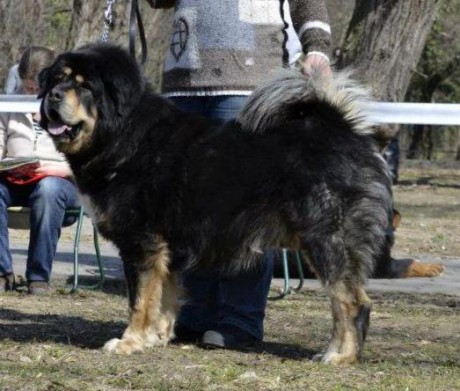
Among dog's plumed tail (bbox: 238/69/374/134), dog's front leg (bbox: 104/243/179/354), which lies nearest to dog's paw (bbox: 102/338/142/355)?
dog's front leg (bbox: 104/243/179/354)

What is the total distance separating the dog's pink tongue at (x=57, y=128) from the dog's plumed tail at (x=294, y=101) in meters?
0.88

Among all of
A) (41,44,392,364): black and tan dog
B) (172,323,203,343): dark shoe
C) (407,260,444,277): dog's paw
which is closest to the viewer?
(41,44,392,364): black and tan dog

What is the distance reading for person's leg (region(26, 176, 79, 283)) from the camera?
715 centimetres

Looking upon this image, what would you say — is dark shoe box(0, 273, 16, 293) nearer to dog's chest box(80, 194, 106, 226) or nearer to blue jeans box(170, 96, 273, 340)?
blue jeans box(170, 96, 273, 340)

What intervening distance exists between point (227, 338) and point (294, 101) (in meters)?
1.35

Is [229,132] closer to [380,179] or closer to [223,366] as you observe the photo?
[380,179]

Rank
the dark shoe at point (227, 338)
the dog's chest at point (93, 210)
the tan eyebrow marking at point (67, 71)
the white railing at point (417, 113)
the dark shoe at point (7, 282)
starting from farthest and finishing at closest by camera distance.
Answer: the white railing at point (417, 113)
the dark shoe at point (7, 282)
the dark shoe at point (227, 338)
the dog's chest at point (93, 210)
the tan eyebrow marking at point (67, 71)

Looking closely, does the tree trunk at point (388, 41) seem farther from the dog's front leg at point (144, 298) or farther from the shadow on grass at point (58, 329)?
the dog's front leg at point (144, 298)

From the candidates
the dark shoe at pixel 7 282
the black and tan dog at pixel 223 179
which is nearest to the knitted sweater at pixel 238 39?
the black and tan dog at pixel 223 179

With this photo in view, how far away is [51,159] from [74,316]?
4.28ft

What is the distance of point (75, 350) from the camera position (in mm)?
5281

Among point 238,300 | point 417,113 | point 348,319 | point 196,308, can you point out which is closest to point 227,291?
Answer: point 238,300

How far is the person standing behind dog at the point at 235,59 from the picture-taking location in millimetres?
5559

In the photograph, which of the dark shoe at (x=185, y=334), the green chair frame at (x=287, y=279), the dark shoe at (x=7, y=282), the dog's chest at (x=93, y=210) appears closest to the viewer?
the dog's chest at (x=93, y=210)
